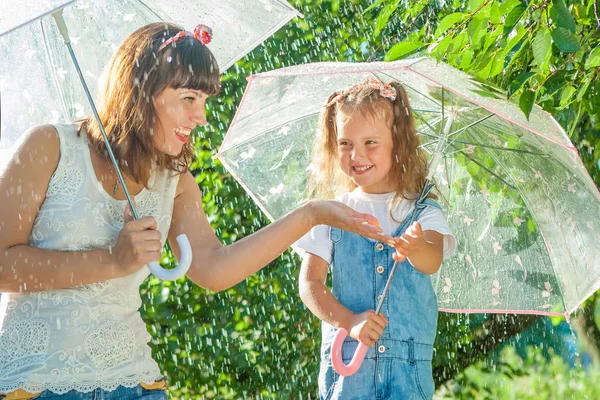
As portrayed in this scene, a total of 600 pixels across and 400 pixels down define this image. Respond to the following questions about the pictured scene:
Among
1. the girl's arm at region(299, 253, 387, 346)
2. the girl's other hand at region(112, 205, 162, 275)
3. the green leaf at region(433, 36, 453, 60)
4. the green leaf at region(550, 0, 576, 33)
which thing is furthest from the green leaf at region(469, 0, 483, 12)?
the girl's other hand at region(112, 205, 162, 275)

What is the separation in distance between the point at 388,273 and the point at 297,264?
1.95 metres

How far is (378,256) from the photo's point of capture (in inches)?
140

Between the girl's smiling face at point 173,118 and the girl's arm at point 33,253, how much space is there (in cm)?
35

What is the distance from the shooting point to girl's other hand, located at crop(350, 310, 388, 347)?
130 inches

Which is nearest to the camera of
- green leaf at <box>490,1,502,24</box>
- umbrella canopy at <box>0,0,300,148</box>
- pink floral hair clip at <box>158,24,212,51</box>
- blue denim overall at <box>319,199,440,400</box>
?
pink floral hair clip at <box>158,24,212,51</box>

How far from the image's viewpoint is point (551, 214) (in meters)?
3.77

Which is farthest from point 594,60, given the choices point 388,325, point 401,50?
point 388,325

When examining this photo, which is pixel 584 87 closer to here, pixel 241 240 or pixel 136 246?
pixel 241 240

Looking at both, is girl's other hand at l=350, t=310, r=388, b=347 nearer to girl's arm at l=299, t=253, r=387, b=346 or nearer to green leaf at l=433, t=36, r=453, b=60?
girl's arm at l=299, t=253, r=387, b=346

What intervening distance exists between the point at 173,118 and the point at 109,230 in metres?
0.39

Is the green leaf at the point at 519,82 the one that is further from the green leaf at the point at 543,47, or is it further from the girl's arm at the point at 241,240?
the girl's arm at the point at 241,240

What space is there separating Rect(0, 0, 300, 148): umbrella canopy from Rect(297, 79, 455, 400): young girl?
0.57 meters

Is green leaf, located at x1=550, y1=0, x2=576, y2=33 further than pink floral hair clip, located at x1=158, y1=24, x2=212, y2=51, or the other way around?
green leaf, located at x1=550, y1=0, x2=576, y2=33

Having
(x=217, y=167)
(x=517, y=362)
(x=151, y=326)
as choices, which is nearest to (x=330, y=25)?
(x=217, y=167)
